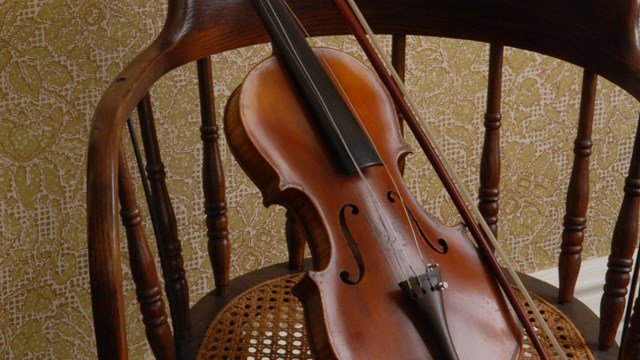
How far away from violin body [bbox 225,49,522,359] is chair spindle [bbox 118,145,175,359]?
0.43 feet

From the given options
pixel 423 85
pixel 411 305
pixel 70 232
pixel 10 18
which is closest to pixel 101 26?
pixel 10 18

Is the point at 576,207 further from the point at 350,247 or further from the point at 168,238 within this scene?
the point at 168,238

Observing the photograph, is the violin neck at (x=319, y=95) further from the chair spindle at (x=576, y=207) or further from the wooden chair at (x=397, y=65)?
the chair spindle at (x=576, y=207)

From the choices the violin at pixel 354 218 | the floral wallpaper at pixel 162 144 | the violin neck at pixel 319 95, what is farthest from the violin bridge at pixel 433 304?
the floral wallpaper at pixel 162 144

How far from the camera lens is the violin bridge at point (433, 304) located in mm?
722

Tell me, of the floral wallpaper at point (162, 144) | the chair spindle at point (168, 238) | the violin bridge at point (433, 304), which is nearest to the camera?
the violin bridge at point (433, 304)

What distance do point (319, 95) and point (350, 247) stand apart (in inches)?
7.0

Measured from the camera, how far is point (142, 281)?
0.81 metres

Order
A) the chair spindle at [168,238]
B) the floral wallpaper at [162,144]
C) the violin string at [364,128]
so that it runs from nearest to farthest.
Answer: the violin string at [364,128] < the chair spindle at [168,238] < the floral wallpaper at [162,144]

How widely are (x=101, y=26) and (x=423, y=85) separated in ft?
1.79

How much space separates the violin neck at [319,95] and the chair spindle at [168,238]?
0.17 m

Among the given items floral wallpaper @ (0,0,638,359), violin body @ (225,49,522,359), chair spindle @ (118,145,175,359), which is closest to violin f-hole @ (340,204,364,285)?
violin body @ (225,49,522,359)

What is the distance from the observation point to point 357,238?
2.64ft

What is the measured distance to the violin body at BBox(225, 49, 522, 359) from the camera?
73cm
